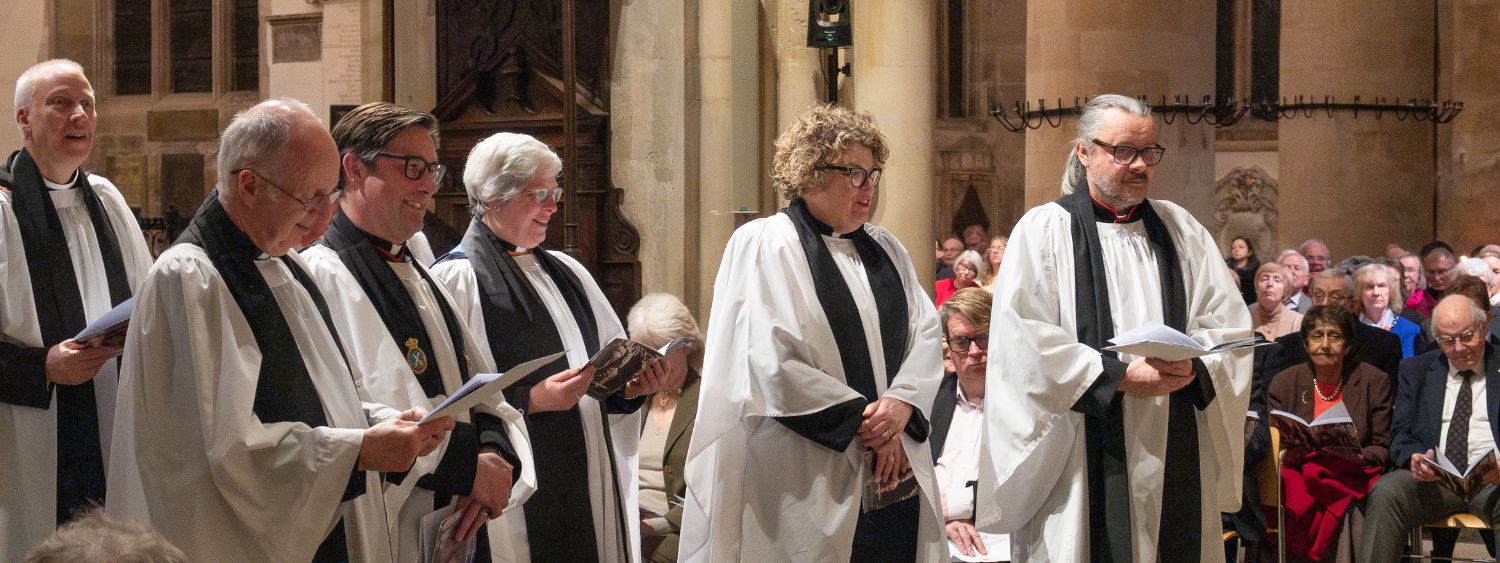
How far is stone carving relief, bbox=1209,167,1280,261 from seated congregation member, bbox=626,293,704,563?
1658 centimetres

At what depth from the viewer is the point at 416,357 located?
11.1ft

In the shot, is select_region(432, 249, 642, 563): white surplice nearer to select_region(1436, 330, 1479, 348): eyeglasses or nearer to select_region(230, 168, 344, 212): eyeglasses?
select_region(230, 168, 344, 212): eyeglasses

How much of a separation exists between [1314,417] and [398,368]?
192 inches

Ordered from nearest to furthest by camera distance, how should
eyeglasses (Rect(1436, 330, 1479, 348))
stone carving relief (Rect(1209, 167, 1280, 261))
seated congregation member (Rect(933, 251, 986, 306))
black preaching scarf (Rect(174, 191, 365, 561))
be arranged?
black preaching scarf (Rect(174, 191, 365, 561)) < eyeglasses (Rect(1436, 330, 1479, 348)) < seated congregation member (Rect(933, 251, 986, 306)) < stone carving relief (Rect(1209, 167, 1280, 261))

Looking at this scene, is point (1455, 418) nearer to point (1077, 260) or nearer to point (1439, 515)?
point (1439, 515)

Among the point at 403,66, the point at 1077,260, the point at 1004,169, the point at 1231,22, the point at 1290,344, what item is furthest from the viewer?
the point at 1231,22

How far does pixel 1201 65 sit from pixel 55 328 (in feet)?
28.7

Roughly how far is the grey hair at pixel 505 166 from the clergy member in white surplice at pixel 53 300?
0.99m

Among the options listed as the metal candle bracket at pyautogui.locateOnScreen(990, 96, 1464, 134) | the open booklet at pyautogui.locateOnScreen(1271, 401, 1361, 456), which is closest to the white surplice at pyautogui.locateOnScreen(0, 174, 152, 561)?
the open booklet at pyautogui.locateOnScreen(1271, 401, 1361, 456)

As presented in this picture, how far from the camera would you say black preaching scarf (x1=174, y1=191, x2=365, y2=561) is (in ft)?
9.31

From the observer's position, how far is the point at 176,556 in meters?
2.05

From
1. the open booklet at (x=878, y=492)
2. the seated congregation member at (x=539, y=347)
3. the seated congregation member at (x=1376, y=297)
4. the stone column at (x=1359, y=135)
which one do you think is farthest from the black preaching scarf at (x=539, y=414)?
the stone column at (x=1359, y=135)

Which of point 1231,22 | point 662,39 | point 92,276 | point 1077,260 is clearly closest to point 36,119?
point 92,276

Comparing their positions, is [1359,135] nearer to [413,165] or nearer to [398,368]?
[413,165]
